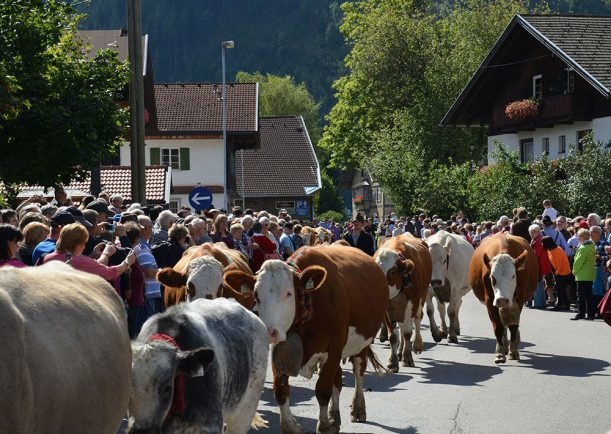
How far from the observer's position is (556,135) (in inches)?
1879

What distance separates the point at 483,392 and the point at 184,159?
5149 centimetres

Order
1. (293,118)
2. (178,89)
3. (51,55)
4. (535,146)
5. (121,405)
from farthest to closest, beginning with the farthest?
(293,118), (178,89), (535,146), (51,55), (121,405)

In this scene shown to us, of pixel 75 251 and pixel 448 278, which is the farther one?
pixel 448 278

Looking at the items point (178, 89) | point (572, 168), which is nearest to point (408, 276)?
point (572, 168)

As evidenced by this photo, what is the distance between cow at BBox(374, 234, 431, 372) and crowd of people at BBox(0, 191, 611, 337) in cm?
174

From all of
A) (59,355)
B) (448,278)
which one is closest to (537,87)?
(448,278)

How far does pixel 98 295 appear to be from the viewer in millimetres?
5938

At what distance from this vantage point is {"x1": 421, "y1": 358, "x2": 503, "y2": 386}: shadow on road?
45.7ft

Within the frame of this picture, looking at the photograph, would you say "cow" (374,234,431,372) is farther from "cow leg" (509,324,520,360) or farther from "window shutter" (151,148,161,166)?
"window shutter" (151,148,161,166)

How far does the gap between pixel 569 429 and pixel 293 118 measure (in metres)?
76.2

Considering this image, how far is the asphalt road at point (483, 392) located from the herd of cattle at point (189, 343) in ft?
1.77

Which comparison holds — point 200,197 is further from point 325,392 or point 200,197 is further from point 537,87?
point 537,87

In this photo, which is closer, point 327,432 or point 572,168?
point 327,432

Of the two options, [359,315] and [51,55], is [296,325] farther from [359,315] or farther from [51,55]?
[51,55]
